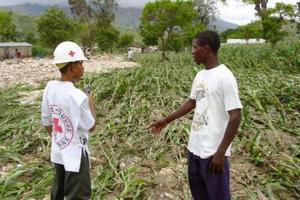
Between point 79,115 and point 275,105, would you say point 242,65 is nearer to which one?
point 275,105

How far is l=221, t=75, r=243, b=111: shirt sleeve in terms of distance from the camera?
5.68ft

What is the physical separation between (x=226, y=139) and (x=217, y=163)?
15 cm

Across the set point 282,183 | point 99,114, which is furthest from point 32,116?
point 282,183

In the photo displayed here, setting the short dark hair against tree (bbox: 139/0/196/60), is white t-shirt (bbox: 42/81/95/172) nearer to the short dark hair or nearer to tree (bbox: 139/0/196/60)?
the short dark hair

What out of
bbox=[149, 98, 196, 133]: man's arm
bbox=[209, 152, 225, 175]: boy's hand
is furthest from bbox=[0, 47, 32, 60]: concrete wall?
bbox=[209, 152, 225, 175]: boy's hand

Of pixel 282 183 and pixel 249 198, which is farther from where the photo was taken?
pixel 282 183

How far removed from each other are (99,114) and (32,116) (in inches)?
40.0

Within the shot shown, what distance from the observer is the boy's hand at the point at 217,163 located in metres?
1.79

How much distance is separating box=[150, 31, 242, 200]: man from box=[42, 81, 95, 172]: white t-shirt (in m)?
0.66

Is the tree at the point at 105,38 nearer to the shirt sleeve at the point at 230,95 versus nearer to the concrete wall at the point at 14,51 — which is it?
the concrete wall at the point at 14,51

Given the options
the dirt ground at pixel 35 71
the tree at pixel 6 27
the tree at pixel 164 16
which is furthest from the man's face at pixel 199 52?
the tree at pixel 6 27

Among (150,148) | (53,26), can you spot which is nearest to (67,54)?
(150,148)

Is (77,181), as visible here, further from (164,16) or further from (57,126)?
(164,16)

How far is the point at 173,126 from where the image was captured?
13.0 feet
